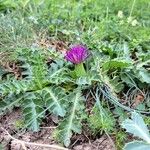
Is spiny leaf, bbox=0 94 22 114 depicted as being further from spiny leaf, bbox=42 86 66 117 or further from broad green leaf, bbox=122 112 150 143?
broad green leaf, bbox=122 112 150 143

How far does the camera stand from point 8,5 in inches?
140

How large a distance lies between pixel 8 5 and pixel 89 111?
137 centimetres

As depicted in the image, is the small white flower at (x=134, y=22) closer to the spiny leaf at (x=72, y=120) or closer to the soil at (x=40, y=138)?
the spiny leaf at (x=72, y=120)

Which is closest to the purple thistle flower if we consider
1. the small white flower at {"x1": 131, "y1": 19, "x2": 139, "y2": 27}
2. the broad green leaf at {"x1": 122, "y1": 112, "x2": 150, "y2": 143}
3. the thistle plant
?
the thistle plant

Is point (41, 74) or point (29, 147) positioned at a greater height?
point (41, 74)

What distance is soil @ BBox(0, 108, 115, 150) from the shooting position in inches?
94.7

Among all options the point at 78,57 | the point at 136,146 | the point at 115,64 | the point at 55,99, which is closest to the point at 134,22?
the point at 115,64

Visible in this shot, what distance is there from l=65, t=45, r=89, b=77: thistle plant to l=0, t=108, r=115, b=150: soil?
314 millimetres

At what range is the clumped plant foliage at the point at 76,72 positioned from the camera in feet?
8.15

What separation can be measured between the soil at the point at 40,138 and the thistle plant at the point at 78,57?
0.31m

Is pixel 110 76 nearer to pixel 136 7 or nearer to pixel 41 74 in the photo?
pixel 41 74

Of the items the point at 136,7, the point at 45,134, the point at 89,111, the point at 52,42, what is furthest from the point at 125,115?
the point at 136,7

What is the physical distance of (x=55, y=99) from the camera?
252 cm

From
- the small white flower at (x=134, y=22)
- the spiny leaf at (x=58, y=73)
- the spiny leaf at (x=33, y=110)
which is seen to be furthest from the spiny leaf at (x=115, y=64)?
the small white flower at (x=134, y=22)
